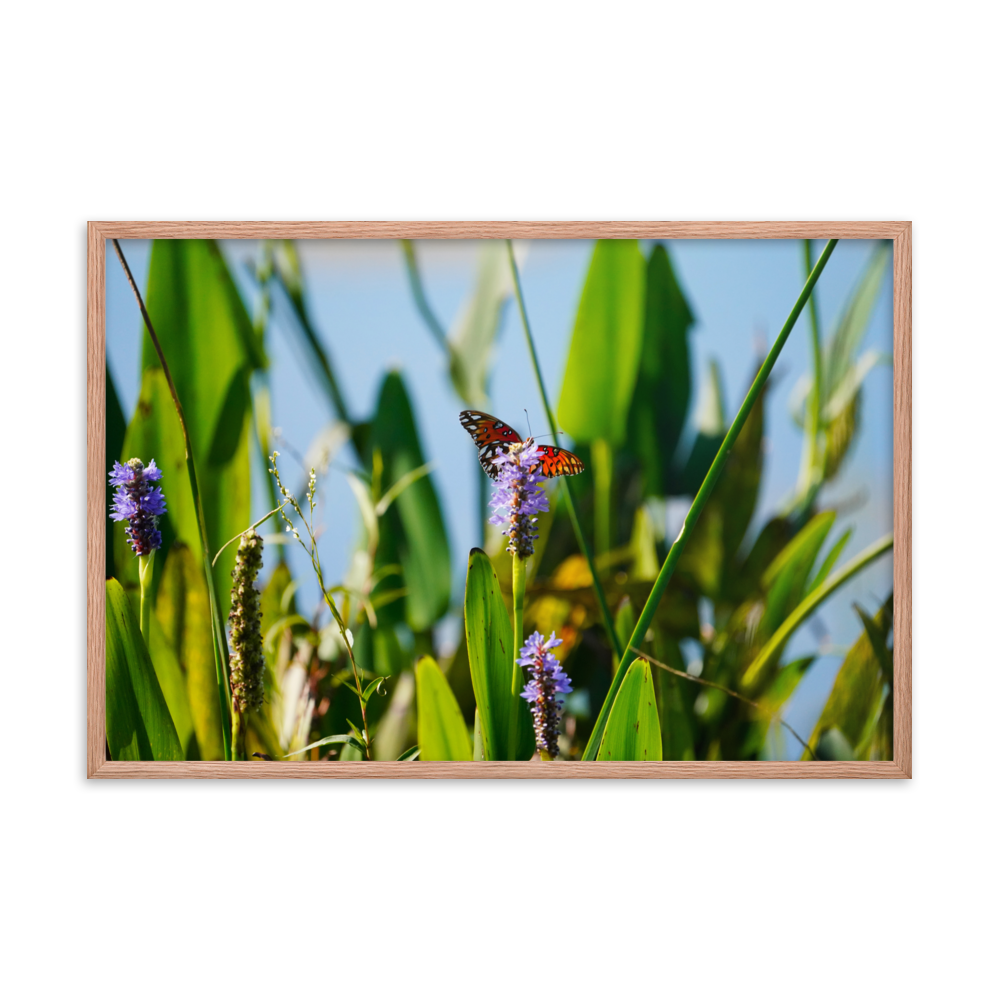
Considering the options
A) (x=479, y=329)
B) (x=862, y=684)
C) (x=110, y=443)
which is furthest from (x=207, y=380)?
(x=862, y=684)

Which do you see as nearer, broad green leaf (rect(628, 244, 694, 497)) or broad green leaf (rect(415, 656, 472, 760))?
broad green leaf (rect(415, 656, 472, 760))

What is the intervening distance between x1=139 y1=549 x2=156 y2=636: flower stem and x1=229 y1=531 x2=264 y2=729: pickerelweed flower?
12 centimetres

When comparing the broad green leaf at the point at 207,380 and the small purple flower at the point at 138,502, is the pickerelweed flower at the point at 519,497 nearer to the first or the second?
the broad green leaf at the point at 207,380

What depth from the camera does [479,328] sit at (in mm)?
1089

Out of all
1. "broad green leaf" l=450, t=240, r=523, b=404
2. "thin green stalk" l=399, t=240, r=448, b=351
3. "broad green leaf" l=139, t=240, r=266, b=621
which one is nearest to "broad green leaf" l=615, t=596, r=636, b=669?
"broad green leaf" l=450, t=240, r=523, b=404

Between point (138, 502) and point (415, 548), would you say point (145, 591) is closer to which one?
point (138, 502)

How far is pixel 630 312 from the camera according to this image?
42.8 inches

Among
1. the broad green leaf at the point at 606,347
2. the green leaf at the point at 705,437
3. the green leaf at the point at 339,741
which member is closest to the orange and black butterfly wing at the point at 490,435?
the broad green leaf at the point at 606,347

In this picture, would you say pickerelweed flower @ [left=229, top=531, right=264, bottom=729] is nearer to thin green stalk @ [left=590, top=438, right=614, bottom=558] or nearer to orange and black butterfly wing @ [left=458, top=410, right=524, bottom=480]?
orange and black butterfly wing @ [left=458, top=410, right=524, bottom=480]

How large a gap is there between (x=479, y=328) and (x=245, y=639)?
579mm

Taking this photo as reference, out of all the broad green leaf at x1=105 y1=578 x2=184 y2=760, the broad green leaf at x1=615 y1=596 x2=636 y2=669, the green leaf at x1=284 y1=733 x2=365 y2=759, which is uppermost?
the broad green leaf at x1=615 y1=596 x2=636 y2=669

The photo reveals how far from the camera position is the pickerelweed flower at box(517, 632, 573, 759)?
101 cm

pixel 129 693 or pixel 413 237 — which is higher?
pixel 413 237

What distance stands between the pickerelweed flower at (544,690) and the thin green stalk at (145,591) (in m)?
0.55
